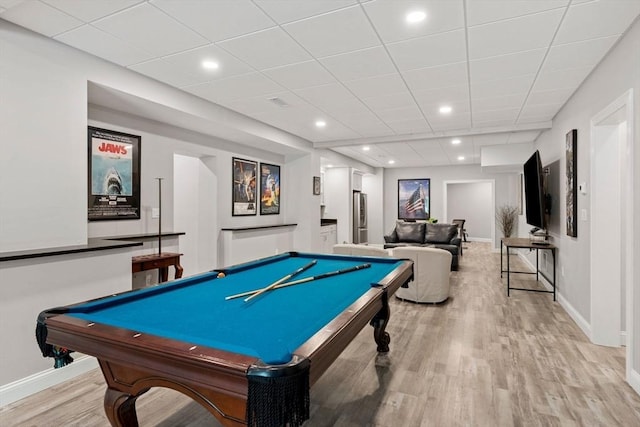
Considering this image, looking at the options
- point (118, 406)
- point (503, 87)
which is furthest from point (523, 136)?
point (118, 406)

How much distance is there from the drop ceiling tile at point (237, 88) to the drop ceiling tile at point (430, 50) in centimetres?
133

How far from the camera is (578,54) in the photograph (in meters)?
2.85

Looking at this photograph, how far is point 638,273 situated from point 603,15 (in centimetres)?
175

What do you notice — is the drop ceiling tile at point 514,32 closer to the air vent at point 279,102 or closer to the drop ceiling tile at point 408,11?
the drop ceiling tile at point 408,11

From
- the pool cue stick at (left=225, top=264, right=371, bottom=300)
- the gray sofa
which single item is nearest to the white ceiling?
the pool cue stick at (left=225, top=264, right=371, bottom=300)

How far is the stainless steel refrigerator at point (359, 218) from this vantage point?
32.1 feet

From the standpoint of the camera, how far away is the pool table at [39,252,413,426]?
1.01 m

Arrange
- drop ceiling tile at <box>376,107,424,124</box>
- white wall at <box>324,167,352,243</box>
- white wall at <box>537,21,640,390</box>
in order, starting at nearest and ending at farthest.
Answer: white wall at <box>537,21,640,390</box> < drop ceiling tile at <box>376,107,424,124</box> < white wall at <box>324,167,352,243</box>

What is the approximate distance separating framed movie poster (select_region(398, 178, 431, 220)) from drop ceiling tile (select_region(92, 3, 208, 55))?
925cm

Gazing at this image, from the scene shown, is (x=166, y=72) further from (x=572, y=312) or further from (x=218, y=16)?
(x=572, y=312)

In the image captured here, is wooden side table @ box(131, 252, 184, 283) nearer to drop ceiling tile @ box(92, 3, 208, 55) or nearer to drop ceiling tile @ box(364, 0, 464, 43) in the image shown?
drop ceiling tile @ box(92, 3, 208, 55)

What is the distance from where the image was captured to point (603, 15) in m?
2.26

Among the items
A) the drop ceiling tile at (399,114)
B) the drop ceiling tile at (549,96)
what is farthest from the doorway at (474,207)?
the drop ceiling tile at (549,96)

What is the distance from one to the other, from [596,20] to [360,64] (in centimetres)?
170
